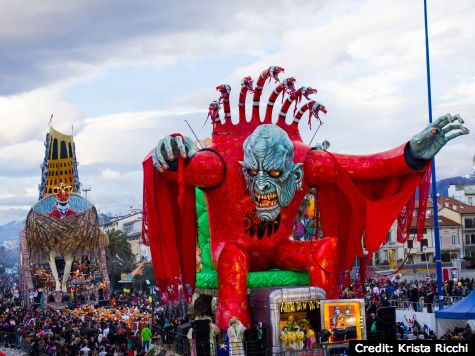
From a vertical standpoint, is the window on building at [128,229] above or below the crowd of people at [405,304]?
above

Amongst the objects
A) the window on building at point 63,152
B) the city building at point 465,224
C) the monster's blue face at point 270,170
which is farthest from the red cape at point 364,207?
the city building at point 465,224

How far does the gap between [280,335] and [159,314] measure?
30.0 ft

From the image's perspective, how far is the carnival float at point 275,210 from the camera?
1728cm

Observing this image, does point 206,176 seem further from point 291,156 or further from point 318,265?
point 318,265

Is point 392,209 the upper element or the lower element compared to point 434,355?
upper

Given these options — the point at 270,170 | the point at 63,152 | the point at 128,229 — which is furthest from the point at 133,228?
the point at 270,170

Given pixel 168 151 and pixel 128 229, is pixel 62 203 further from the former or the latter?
pixel 128 229

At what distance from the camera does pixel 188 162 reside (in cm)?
1736

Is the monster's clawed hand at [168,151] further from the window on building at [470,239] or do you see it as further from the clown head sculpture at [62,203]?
the window on building at [470,239]

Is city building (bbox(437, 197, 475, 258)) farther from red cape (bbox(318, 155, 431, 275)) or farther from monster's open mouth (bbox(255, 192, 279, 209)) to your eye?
monster's open mouth (bbox(255, 192, 279, 209))

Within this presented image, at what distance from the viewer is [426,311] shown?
24547mm

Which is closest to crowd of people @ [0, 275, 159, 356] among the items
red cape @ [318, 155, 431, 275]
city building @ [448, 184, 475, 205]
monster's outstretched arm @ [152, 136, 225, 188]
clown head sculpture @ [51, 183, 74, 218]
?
monster's outstretched arm @ [152, 136, 225, 188]

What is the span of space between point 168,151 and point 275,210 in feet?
9.96

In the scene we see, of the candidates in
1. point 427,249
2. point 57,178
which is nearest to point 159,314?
point 57,178
